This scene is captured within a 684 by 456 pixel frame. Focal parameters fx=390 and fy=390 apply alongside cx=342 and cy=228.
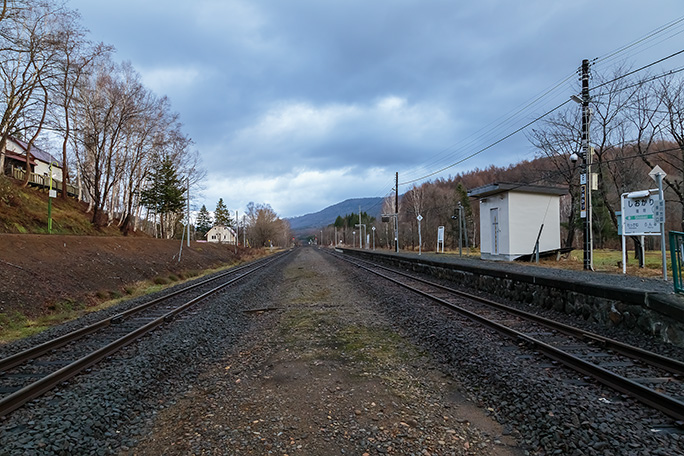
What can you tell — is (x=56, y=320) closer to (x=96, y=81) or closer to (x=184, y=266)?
(x=184, y=266)

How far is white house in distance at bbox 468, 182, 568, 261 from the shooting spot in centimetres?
2186

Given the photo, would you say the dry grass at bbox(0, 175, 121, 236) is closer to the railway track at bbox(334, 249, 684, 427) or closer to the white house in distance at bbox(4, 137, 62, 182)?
the white house in distance at bbox(4, 137, 62, 182)

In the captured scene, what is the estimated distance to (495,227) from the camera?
23.6 metres

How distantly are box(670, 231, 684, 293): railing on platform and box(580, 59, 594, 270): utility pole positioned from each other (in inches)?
330

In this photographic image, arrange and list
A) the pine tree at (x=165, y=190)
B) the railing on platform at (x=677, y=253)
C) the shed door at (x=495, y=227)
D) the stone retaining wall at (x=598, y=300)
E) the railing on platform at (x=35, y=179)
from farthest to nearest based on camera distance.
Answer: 1. the pine tree at (x=165, y=190)
2. the railing on platform at (x=35, y=179)
3. the shed door at (x=495, y=227)
4. the railing on platform at (x=677, y=253)
5. the stone retaining wall at (x=598, y=300)

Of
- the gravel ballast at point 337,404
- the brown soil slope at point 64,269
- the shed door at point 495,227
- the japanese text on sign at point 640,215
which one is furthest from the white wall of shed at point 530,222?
the brown soil slope at point 64,269

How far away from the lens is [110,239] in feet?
75.6

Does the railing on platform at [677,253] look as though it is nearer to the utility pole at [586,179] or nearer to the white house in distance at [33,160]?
the utility pole at [586,179]

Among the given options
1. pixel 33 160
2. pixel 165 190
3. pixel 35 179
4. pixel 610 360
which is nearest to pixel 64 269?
pixel 610 360

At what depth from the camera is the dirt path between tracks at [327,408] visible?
11.2ft

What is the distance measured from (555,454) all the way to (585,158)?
15.9 meters

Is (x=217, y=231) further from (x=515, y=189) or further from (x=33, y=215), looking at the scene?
(x=515, y=189)

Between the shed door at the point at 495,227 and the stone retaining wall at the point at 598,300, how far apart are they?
1039 centimetres

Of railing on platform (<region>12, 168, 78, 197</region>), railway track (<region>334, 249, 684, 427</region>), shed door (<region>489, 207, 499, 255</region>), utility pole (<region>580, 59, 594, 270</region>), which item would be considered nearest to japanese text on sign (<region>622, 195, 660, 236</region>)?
utility pole (<region>580, 59, 594, 270</region>)
